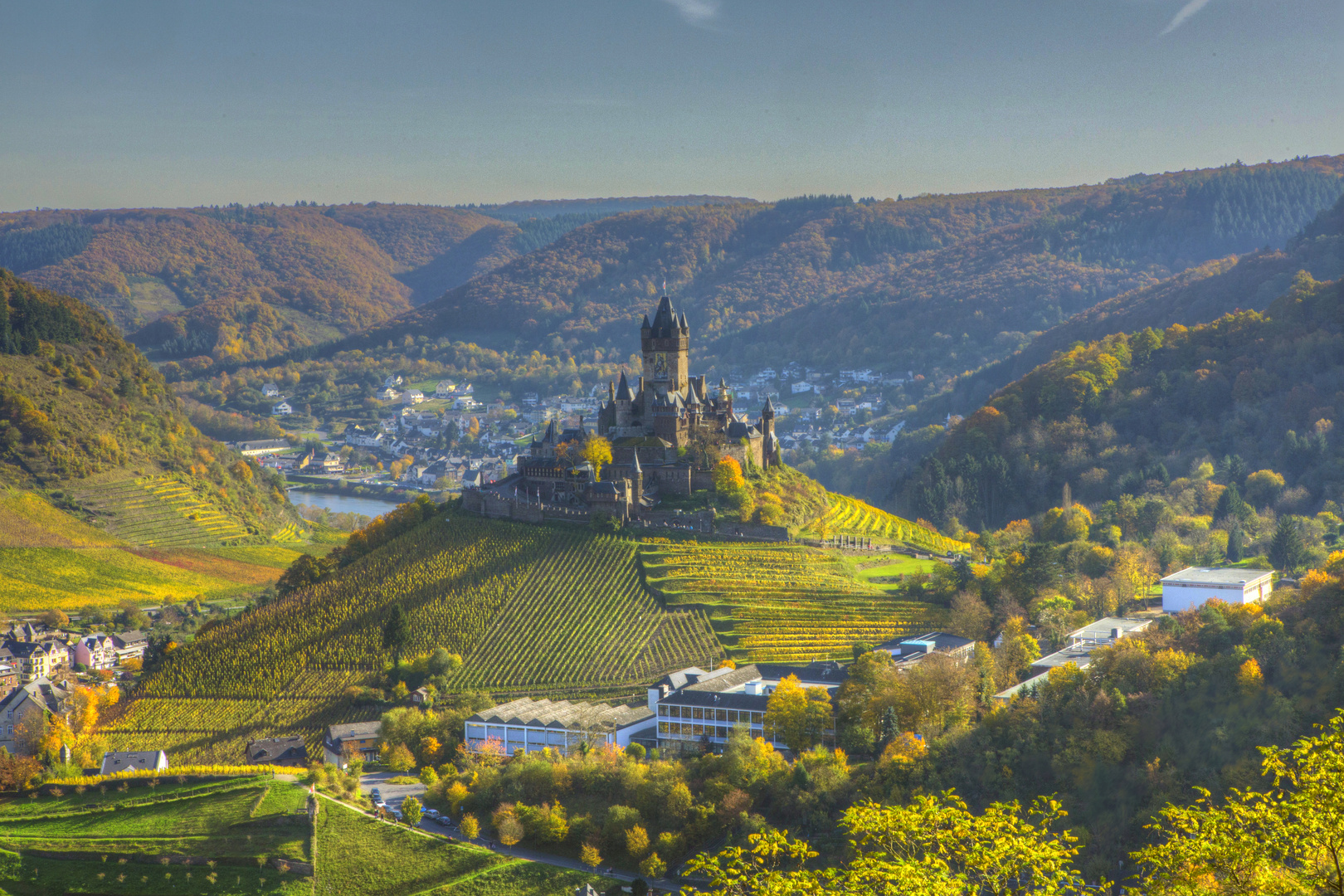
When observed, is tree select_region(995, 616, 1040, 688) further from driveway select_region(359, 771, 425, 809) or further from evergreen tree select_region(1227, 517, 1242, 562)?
driveway select_region(359, 771, 425, 809)

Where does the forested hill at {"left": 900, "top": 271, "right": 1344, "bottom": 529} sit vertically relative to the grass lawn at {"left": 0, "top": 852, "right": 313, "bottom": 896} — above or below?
above

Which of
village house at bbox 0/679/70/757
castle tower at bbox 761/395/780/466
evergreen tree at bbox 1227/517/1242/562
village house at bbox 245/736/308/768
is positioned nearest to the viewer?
village house at bbox 245/736/308/768

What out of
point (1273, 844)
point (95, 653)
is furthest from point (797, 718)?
point (95, 653)

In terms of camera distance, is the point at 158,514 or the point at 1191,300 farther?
the point at 1191,300

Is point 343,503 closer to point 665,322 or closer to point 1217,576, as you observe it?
point 665,322

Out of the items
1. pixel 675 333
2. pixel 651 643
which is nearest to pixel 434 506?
pixel 675 333

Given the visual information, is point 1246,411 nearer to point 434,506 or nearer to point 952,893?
point 434,506

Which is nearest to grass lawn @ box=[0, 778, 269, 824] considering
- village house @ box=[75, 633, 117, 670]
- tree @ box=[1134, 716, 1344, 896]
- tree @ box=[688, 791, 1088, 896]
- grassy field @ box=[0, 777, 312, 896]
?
grassy field @ box=[0, 777, 312, 896]
